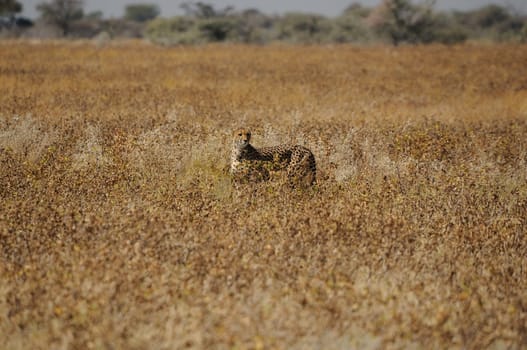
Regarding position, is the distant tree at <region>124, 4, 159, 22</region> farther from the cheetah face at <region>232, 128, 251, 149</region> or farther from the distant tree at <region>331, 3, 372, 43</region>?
the cheetah face at <region>232, 128, 251, 149</region>

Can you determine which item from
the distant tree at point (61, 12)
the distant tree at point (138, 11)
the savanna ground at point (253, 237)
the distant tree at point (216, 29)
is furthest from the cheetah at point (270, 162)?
the distant tree at point (138, 11)

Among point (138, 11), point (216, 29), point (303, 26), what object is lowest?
point (216, 29)

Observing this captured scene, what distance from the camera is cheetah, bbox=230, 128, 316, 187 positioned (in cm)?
582

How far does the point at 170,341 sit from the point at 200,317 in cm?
27

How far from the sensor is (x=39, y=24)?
52062 mm

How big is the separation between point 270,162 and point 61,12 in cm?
5148

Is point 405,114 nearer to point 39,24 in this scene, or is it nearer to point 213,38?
point 213,38

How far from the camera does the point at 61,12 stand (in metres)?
50.3

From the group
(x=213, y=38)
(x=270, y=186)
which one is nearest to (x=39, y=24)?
(x=213, y=38)

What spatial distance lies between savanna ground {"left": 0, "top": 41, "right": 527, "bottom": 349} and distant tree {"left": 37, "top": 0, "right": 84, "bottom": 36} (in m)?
44.9

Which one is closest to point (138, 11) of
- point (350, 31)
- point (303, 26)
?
point (303, 26)

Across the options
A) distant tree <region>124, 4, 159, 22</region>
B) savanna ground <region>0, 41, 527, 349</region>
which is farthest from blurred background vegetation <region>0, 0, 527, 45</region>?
distant tree <region>124, 4, 159, 22</region>

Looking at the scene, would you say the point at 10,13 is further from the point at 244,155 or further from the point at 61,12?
the point at 244,155

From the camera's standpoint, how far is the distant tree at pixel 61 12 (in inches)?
1949
